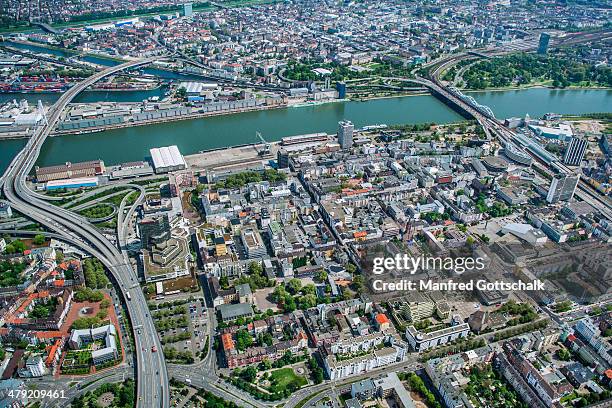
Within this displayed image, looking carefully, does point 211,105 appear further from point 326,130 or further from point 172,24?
point 172,24

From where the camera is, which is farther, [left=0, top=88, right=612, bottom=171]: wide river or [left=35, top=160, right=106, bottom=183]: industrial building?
[left=0, top=88, right=612, bottom=171]: wide river

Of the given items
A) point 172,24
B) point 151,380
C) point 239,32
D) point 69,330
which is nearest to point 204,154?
point 69,330

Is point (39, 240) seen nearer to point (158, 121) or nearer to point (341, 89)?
point (158, 121)

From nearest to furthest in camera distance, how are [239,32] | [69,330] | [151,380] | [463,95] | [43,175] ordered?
1. [151,380]
2. [69,330]
3. [43,175]
4. [463,95]
5. [239,32]

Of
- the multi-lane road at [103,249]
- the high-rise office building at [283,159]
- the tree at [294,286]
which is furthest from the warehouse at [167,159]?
the tree at [294,286]

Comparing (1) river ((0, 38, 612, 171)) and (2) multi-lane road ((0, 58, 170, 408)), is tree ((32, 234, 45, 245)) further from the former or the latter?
(1) river ((0, 38, 612, 171))

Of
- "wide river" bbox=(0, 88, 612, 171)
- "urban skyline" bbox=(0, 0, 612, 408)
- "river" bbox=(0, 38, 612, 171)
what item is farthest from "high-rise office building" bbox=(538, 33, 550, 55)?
"wide river" bbox=(0, 88, 612, 171)

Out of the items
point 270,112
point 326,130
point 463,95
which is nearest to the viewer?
point 326,130
